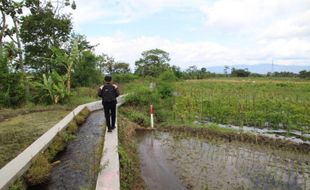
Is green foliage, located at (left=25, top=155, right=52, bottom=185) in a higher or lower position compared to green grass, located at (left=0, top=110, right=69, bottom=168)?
lower

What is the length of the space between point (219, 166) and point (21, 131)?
20.7 ft

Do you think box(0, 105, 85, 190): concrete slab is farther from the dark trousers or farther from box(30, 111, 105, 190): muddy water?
the dark trousers

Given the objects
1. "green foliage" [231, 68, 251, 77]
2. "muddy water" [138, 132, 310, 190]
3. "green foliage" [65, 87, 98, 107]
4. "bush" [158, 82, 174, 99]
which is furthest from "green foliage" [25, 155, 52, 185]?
"green foliage" [231, 68, 251, 77]

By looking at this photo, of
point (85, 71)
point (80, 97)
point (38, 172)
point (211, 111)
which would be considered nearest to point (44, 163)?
point (38, 172)

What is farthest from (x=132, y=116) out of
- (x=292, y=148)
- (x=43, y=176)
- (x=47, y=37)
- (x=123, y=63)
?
(x=123, y=63)

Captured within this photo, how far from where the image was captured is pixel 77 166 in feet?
19.5

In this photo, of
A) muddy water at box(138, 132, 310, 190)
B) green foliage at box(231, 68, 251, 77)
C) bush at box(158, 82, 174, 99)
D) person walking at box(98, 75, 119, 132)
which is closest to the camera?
muddy water at box(138, 132, 310, 190)

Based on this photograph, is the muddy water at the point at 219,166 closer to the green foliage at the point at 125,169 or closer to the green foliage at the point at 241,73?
the green foliage at the point at 125,169

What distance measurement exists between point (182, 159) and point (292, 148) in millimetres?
3915

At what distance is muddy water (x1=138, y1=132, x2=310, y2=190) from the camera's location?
6281mm

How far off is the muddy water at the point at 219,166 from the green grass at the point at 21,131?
129 inches

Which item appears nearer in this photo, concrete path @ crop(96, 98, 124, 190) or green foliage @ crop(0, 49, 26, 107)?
concrete path @ crop(96, 98, 124, 190)

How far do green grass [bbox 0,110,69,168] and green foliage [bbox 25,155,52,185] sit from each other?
846mm

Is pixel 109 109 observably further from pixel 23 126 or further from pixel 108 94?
pixel 23 126
